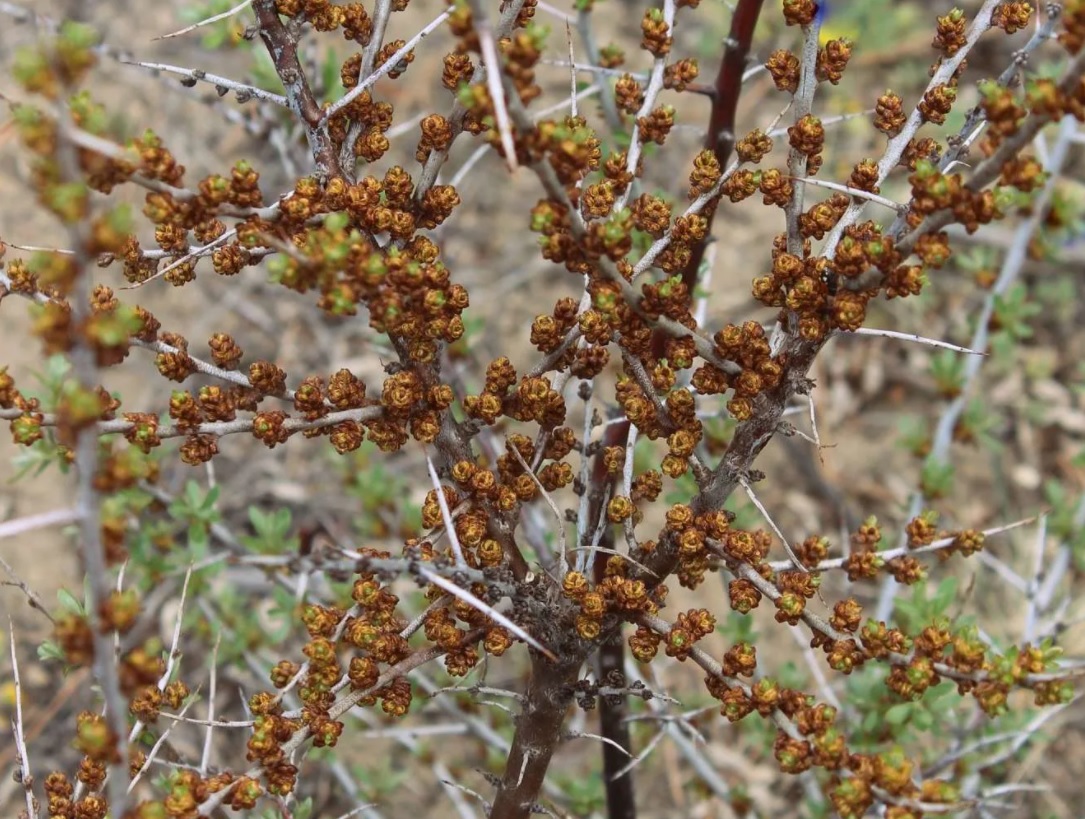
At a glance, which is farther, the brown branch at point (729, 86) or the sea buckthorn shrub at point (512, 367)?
the brown branch at point (729, 86)

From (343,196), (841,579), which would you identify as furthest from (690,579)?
(841,579)

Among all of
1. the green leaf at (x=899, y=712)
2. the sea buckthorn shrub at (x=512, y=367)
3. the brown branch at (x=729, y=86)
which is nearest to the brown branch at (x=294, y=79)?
the sea buckthorn shrub at (x=512, y=367)

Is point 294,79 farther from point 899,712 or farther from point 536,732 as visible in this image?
point 899,712

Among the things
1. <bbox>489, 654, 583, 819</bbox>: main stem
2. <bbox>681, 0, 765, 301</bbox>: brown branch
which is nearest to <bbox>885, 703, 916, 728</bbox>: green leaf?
<bbox>489, 654, 583, 819</bbox>: main stem

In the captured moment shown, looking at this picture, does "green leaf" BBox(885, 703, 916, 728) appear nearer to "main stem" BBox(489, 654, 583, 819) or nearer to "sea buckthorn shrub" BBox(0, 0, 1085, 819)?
"sea buckthorn shrub" BBox(0, 0, 1085, 819)

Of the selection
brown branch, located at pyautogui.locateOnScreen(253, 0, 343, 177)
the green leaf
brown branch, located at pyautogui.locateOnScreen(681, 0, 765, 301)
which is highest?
brown branch, located at pyautogui.locateOnScreen(681, 0, 765, 301)

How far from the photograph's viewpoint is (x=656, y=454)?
4.70m

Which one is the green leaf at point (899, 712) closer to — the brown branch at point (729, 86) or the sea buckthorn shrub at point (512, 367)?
the sea buckthorn shrub at point (512, 367)

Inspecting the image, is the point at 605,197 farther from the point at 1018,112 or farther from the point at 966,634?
the point at 966,634

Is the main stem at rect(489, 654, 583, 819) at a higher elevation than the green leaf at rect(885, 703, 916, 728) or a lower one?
lower

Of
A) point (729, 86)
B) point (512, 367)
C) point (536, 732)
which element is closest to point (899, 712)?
point (536, 732)

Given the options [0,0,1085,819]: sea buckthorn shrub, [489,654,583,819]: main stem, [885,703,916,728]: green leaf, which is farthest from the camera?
[885,703,916,728]: green leaf

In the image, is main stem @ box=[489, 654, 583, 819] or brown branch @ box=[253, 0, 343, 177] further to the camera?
main stem @ box=[489, 654, 583, 819]

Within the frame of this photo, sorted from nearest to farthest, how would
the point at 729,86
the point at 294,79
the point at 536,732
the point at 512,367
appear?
the point at 294,79
the point at 512,367
the point at 536,732
the point at 729,86
